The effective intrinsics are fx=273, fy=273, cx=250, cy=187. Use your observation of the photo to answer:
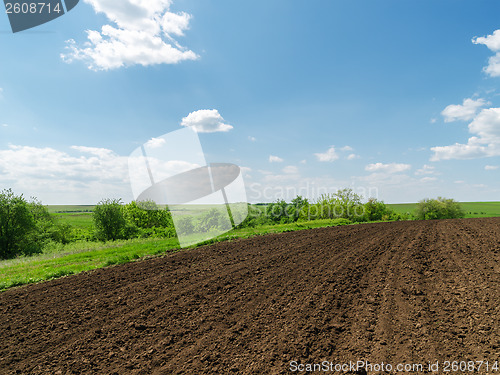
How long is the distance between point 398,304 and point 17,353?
7.23 m

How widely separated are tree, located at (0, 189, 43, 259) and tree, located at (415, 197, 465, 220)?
57213 millimetres

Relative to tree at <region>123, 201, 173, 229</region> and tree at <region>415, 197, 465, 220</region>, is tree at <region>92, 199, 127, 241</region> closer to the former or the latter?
tree at <region>123, 201, 173, 229</region>

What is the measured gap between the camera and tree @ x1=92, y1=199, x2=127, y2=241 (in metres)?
31.8

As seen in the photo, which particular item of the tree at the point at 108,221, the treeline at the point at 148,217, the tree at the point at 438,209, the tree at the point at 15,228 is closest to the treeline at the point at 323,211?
the treeline at the point at 148,217

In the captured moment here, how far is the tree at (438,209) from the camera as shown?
160 ft

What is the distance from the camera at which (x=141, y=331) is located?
5188 mm

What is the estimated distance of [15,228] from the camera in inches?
1101

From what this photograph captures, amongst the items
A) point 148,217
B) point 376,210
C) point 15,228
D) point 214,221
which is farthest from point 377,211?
point 15,228

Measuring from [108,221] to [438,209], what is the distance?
53235 millimetres

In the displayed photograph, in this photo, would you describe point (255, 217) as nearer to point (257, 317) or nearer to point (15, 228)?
point (15, 228)

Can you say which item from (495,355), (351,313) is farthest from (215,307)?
(495,355)

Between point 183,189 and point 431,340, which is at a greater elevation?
point 183,189

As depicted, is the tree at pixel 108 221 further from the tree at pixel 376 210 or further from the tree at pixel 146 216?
the tree at pixel 376 210

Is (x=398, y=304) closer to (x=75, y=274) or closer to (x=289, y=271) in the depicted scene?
(x=289, y=271)
